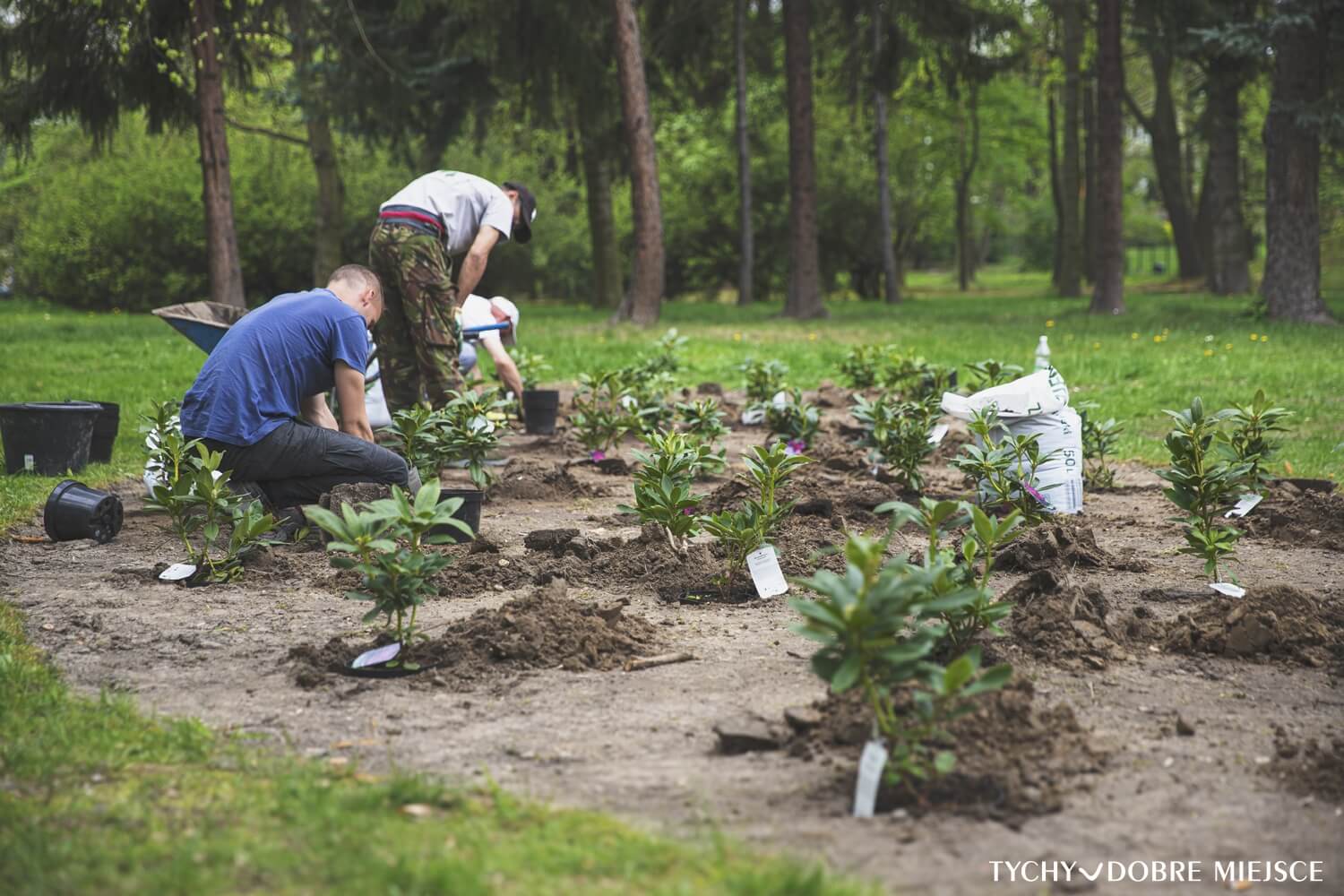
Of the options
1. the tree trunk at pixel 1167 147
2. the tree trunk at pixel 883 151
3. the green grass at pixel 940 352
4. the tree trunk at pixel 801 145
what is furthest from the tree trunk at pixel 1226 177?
the tree trunk at pixel 801 145

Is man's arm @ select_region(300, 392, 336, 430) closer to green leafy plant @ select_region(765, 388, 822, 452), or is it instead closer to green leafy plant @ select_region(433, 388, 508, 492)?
green leafy plant @ select_region(433, 388, 508, 492)

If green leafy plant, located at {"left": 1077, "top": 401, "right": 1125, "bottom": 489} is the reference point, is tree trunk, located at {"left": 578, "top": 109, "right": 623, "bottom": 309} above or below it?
above

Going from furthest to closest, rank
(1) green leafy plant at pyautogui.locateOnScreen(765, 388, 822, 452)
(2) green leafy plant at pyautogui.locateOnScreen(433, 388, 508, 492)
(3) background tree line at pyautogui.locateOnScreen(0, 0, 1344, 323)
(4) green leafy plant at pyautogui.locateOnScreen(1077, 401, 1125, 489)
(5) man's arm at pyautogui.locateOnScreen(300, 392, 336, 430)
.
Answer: (3) background tree line at pyautogui.locateOnScreen(0, 0, 1344, 323) → (1) green leafy plant at pyautogui.locateOnScreen(765, 388, 822, 452) → (4) green leafy plant at pyautogui.locateOnScreen(1077, 401, 1125, 489) → (2) green leafy plant at pyautogui.locateOnScreen(433, 388, 508, 492) → (5) man's arm at pyautogui.locateOnScreen(300, 392, 336, 430)

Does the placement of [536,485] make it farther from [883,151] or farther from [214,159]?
[883,151]

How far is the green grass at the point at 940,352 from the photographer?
28.9ft

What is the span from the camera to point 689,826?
2.75m

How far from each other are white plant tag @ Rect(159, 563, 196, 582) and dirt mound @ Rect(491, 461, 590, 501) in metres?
1.99

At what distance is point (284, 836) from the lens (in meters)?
2.64

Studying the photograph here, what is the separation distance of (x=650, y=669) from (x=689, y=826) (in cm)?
115

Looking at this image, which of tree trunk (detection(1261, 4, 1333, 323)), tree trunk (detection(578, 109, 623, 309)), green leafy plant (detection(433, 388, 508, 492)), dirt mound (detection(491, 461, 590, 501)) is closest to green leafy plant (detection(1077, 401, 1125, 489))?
dirt mound (detection(491, 461, 590, 501))

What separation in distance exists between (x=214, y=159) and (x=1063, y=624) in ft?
44.8

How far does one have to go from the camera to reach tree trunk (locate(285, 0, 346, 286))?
18.6 meters

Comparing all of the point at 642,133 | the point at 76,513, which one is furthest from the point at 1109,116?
the point at 76,513

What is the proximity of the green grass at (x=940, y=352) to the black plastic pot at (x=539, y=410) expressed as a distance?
2438 millimetres
